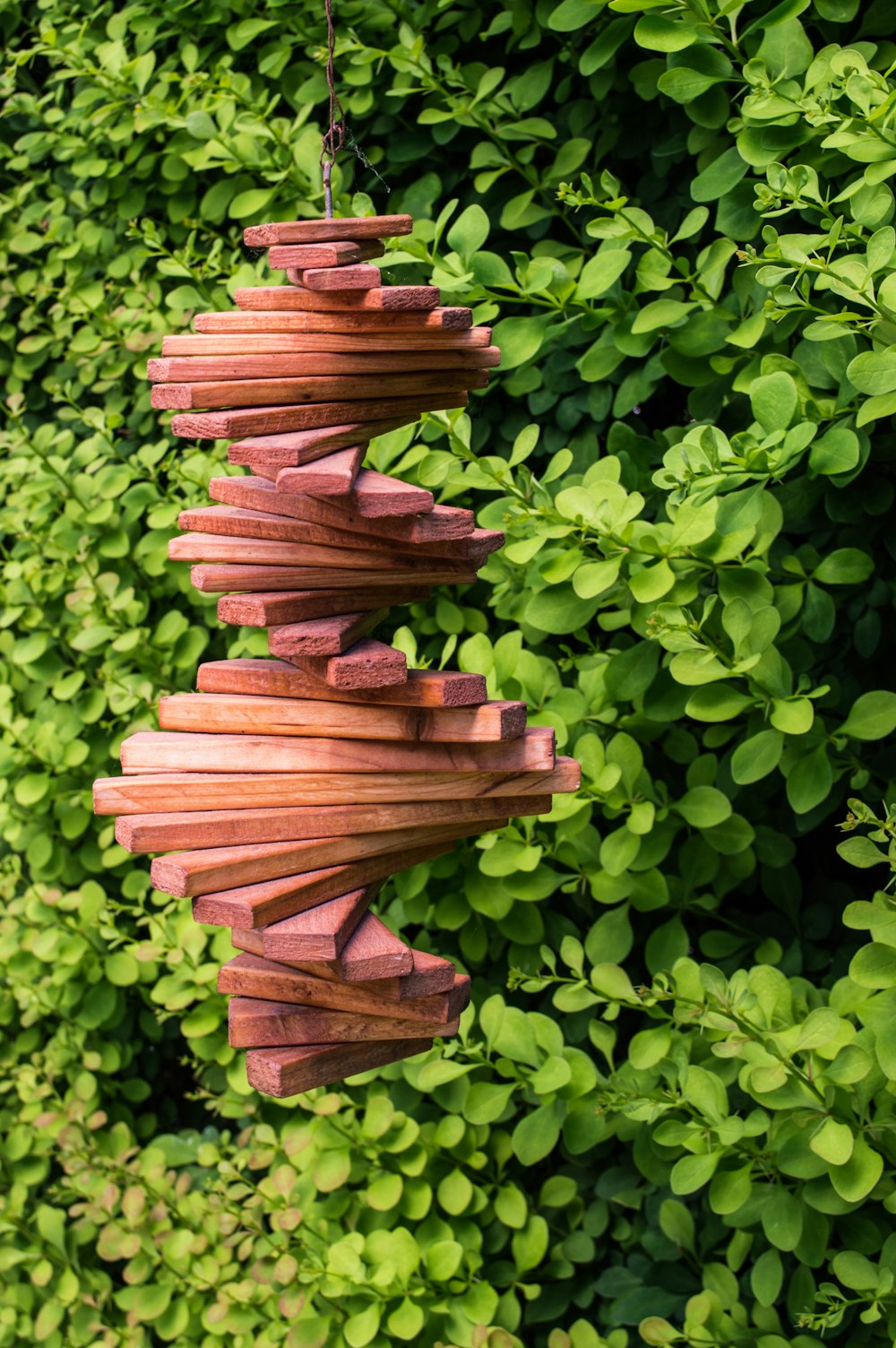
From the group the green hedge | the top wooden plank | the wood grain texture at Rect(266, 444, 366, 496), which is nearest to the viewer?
the wood grain texture at Rect(266, 444, 366, 496)

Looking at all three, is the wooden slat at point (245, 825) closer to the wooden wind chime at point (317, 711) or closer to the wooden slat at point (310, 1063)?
the wooden wind chime at point (317, 711)

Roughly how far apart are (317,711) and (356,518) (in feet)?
0.55

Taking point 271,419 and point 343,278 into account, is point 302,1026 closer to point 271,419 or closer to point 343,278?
point 271,419

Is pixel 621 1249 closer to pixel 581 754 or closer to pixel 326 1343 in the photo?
pixel 326 1343

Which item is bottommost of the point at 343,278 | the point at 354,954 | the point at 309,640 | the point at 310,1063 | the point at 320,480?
the point at 310,1063

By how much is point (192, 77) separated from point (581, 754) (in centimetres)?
125

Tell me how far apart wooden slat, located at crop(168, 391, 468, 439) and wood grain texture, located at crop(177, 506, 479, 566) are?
0.07 m

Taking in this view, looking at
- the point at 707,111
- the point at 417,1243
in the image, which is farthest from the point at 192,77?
the point at 417,1243

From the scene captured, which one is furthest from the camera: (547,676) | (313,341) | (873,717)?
(547,676)

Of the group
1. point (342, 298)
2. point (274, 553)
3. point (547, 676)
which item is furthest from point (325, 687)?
point (547, 676)

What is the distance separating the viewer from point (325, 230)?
40.3 inches

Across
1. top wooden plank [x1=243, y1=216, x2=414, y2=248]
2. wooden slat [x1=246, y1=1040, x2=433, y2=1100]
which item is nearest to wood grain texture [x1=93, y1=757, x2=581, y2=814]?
wooden slat [x1=246, y1=1040, x2=433, y2=1100]

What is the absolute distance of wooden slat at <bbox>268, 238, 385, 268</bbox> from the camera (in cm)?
98

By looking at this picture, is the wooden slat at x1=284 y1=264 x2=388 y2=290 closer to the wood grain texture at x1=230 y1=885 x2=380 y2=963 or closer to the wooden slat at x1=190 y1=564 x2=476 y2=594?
the wooden slat at x1=190 y1=564 x2=476 y2=594
